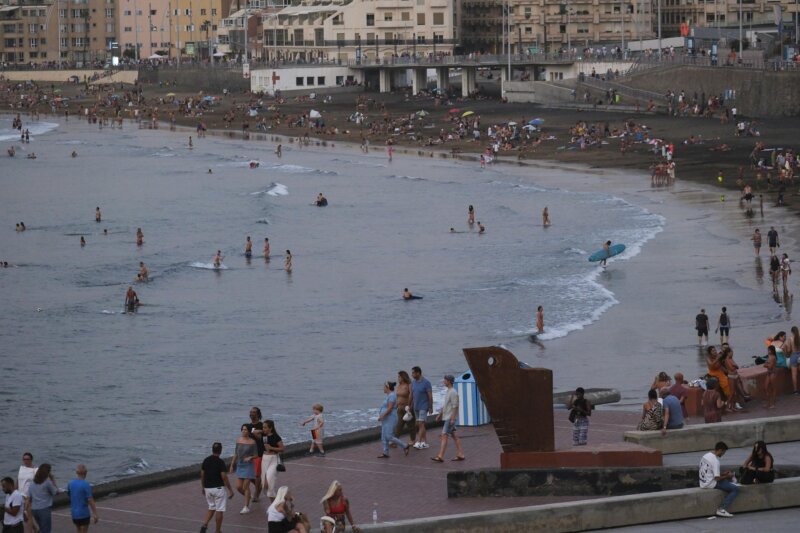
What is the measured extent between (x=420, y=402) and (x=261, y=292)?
76.8 ft

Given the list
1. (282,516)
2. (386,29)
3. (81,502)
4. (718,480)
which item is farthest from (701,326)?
(386,29)

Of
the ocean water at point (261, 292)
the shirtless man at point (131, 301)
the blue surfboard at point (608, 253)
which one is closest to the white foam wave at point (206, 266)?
the ocean water at point (261, 292)

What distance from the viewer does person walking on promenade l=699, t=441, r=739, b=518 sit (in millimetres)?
16688

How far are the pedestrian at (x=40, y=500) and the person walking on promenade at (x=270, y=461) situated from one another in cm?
263

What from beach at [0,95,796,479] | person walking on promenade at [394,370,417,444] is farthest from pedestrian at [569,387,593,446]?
beach at [0,95,796,479]

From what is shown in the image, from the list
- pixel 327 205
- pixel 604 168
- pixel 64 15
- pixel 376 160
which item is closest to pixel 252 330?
pixel 327 205

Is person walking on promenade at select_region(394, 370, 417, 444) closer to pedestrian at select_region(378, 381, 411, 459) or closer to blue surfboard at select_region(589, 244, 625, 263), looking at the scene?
pedestrian at select_region(378, 381, 411, 459)

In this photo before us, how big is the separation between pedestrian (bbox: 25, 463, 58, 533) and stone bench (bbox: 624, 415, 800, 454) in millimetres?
7107

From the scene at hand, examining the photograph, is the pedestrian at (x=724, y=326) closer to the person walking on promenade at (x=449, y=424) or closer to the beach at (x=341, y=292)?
the beach at (x=341, y=292)

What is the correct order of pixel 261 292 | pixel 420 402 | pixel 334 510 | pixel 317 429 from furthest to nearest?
pixel 261 292, pixel 420 402, pixel 317 429, pixel 334 510

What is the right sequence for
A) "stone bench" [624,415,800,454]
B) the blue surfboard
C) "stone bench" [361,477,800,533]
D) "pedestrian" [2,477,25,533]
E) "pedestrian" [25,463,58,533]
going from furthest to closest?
1. the blue surfboard
2. "stone bench" [624,415,800,454]
3. "pedestrian" [25,463,58,533]
4. "pedestrian" [2,477,25,533]
5. "stone bench" [361,477,800,533]

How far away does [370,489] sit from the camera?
18875 mm

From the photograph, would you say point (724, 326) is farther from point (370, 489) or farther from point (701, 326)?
point (370, 489)

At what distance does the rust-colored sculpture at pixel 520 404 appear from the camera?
18.2 m
